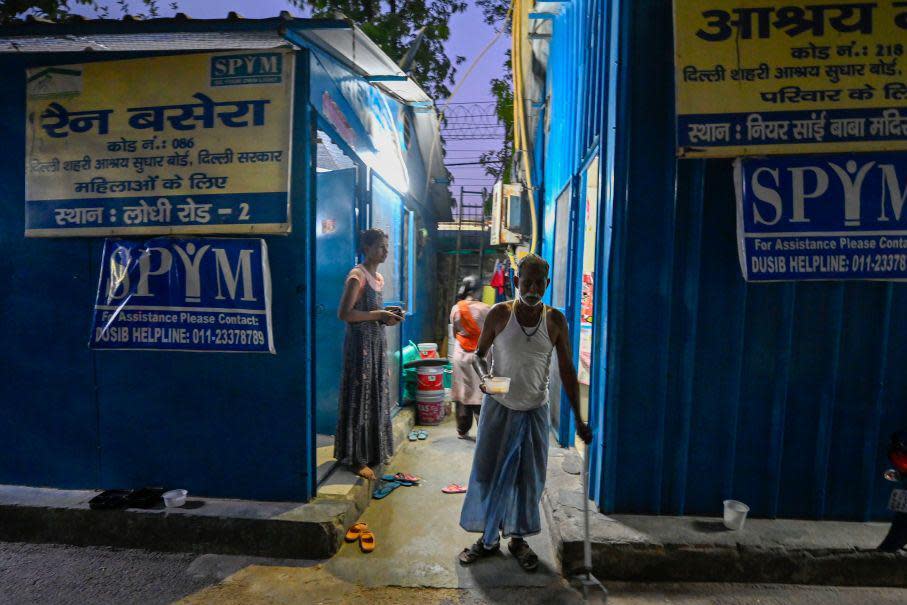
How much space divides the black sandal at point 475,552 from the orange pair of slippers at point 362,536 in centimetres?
60

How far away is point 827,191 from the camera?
9.03ft

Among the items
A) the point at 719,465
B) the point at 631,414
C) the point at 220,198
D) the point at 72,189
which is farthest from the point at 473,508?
the point at 72,189

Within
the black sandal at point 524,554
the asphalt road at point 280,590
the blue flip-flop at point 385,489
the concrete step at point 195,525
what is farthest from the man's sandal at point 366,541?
the black sandal at point 524,554

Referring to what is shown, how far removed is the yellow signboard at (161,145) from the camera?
3053 mm

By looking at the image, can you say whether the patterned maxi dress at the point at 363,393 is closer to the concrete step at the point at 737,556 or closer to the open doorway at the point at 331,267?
the open doorway at the point at 331,267

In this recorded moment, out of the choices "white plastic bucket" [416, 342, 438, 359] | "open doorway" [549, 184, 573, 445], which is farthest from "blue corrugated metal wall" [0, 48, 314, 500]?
"white plastic bucket" [416, 342, 438, 359]

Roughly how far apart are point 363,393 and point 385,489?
0.91m

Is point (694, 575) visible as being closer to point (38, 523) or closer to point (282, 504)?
point (282, 504)

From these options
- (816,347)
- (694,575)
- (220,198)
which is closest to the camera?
(694,575)

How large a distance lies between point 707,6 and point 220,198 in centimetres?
328

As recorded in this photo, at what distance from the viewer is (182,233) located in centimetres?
316

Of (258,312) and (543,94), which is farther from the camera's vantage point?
(543,94)

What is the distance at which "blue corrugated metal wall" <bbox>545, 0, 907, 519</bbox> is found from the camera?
2861 millimetres

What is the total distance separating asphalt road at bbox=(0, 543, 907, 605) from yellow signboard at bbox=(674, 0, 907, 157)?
8.40 feet
